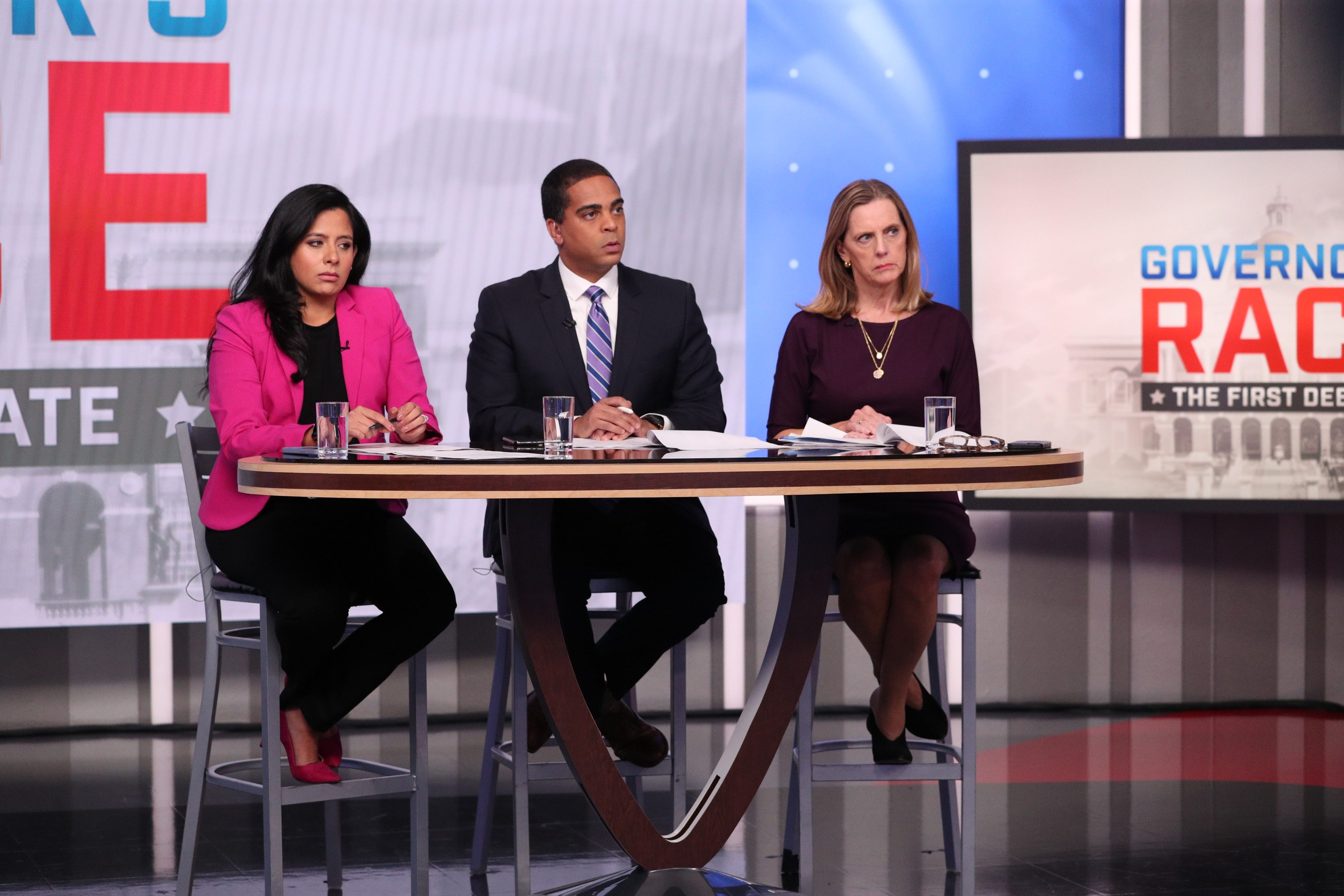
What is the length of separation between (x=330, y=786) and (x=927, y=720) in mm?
1168

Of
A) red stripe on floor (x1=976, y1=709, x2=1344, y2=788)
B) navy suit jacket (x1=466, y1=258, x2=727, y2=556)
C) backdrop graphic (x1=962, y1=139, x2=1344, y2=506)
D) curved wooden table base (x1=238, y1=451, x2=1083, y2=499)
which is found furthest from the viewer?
Result: backdrop graphic (x1=962, y1=139, x2=1344, y2=506)

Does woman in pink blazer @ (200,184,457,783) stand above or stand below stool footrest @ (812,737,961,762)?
above

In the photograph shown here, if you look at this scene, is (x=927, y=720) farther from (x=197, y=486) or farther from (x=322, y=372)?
(x=197, y=486)

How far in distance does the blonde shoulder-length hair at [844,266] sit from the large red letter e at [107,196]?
6.17 feet

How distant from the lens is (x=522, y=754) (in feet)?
8.48

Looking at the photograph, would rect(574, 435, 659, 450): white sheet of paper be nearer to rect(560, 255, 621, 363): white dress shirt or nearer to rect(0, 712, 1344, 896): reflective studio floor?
rect(560, 255, 621, 363): white dress shirt

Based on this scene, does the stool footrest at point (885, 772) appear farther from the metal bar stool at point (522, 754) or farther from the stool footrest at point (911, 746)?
the metal bar stool at point (522, 754)

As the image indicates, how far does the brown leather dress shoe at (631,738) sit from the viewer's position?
8.46ft

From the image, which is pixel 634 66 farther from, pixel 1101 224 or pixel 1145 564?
pixel 1145 564

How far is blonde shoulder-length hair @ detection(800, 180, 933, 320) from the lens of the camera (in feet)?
10.1

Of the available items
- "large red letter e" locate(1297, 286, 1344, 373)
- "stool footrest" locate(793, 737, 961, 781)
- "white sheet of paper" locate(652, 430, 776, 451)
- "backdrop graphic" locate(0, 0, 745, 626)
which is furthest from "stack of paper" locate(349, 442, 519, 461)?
"large red letter e" locate(1297, 286, 1344, 373)

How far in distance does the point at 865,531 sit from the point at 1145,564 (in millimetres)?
2035

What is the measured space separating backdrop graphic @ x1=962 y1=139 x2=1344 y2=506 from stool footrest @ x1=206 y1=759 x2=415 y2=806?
2.22 metres

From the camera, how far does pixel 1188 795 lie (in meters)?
3.50
